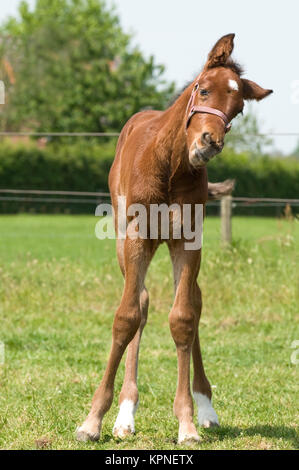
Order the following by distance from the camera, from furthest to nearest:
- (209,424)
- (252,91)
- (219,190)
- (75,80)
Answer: (75,80), (219,190), (209,424), (252,91)

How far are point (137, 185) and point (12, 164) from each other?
79.2 feet

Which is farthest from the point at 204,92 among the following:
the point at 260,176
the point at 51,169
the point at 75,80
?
the point at 75,80

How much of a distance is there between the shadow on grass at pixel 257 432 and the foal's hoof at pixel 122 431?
454 mm

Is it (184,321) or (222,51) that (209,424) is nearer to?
(184,321)

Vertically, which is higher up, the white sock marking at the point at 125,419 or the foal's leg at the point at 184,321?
the foal's leg at the point at 184,321

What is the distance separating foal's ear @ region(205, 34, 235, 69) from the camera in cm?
325

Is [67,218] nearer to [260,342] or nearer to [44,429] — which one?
[260,342]

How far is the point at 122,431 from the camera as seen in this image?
3.66 meters

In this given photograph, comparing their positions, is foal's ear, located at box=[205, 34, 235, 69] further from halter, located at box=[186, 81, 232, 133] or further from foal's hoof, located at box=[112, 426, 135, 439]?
foal's hoof, located at box=[112, 426, 135, 439]

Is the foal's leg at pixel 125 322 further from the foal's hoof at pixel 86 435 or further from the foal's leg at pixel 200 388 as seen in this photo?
the foal's leg at pixel 200 388

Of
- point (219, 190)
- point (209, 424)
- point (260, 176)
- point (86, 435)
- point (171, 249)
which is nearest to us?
point (86, 435)

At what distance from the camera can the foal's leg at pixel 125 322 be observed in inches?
140

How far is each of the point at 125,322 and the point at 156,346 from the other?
9.07 ft

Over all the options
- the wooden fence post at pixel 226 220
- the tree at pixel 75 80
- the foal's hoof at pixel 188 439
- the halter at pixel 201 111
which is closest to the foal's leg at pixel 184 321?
the foal's hoof at pixel 188 439
